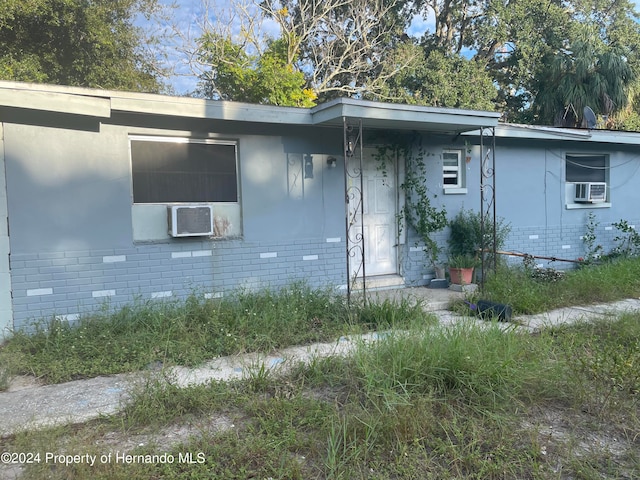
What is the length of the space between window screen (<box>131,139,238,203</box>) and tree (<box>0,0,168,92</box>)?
8.98 meters

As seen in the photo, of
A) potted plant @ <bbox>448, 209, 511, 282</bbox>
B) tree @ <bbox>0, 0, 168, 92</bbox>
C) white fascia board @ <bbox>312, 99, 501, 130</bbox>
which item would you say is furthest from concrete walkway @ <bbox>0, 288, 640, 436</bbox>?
tree @ <bbox>0, 0, 168, 92</bbox>

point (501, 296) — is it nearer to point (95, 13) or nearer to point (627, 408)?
point (627, 408)

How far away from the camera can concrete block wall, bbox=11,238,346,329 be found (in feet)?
17.1

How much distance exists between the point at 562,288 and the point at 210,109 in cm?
568

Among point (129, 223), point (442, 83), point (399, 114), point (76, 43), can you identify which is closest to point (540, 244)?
point (399, 114)

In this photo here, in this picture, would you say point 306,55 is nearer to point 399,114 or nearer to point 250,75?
point 250,75

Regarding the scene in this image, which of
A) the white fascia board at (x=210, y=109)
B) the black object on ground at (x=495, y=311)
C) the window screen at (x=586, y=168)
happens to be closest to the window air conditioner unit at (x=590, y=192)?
the window screen at (x=586, y=168)

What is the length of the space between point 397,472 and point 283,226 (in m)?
4.42

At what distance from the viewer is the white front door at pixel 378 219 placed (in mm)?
7645

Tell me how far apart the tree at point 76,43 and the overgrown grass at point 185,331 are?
33.7 feet

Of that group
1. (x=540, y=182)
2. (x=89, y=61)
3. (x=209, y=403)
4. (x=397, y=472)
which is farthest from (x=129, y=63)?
(x=397, y=472)

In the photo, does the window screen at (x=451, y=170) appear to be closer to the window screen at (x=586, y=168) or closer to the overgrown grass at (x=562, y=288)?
the overgrown grass at (x=562, y=288)

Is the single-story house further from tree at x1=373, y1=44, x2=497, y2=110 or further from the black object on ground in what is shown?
tree at x1=373, y1=44, x2=497, y2=110

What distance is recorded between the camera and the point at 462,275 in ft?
24.8
